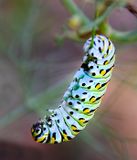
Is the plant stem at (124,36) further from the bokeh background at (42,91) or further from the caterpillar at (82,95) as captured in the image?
the bokeh background at (42,91)

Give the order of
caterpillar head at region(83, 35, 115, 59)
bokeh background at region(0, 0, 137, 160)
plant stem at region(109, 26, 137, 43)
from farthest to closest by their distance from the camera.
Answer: bokeh background at region(0, 0, 137, 160)
plant stem at region(109, 26, 137, 43)
caterpillar head at region(83, 35, 115, 59)

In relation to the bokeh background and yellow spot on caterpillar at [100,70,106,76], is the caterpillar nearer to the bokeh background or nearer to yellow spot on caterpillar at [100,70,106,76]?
yellow spot on caterpillar at [100,70,106,76]

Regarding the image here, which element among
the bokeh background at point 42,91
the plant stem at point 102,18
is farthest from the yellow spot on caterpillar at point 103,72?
the bokeh background at point 42,91

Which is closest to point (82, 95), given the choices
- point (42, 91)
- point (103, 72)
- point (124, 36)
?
point (103, 72)

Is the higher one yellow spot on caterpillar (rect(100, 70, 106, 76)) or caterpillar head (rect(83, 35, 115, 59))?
caterpillar head (rect(83, 35, 115, 59))

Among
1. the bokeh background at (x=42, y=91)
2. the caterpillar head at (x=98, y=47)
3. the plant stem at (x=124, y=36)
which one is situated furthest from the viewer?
the bokeh background at (x=42, y=91)

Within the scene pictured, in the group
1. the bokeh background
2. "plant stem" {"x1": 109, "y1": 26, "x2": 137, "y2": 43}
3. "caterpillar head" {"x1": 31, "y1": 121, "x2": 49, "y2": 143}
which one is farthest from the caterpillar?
the bokeh background

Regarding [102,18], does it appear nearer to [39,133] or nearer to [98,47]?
[98,47]

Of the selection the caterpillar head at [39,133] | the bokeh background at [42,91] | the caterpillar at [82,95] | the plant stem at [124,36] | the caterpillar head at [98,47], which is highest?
the bokeh background at [42,91]
